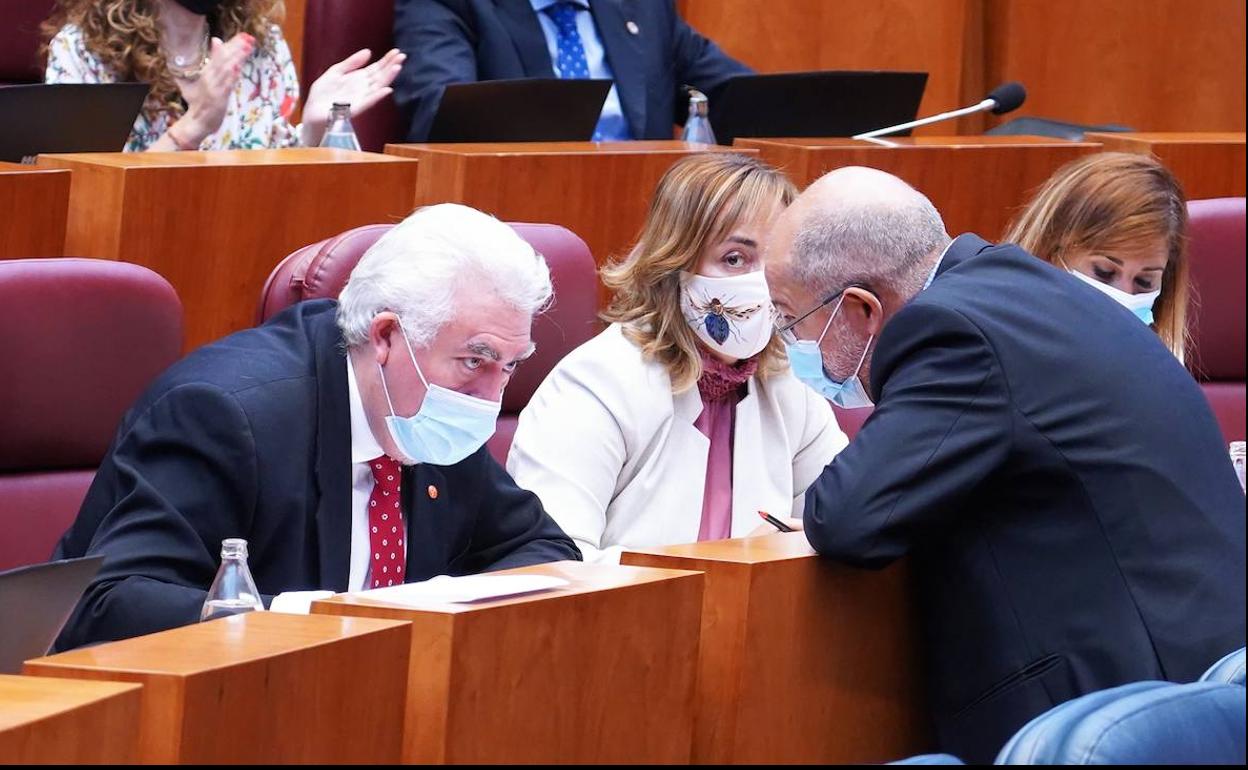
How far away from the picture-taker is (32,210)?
2.66m

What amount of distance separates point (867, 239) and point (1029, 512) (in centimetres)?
40

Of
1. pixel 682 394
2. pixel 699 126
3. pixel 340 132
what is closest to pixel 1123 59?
pixel 699 126

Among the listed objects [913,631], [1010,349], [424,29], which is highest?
[424,29]

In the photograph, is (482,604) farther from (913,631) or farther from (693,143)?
(693,143)

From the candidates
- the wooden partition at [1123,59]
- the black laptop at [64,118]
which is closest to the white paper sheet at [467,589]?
the black laptop at [64,118]

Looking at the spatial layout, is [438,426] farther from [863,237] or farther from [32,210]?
[32,210]

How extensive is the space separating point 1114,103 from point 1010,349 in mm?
3817

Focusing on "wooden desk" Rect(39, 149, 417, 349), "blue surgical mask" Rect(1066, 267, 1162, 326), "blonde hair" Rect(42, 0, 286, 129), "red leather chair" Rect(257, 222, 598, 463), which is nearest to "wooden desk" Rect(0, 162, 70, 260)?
"wooden desk" Rect(39, 149, 417, 349)

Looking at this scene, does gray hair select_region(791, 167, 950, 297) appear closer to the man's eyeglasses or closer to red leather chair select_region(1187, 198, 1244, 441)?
the man's eyeglasses

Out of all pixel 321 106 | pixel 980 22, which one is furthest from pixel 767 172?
pixel 980 22

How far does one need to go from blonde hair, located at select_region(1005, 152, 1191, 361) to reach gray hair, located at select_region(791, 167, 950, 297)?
55 centimetres

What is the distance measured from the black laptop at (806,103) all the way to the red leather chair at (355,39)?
65 centimetres

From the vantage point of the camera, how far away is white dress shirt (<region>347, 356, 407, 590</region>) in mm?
2125

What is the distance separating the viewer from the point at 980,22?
5.54 metres
